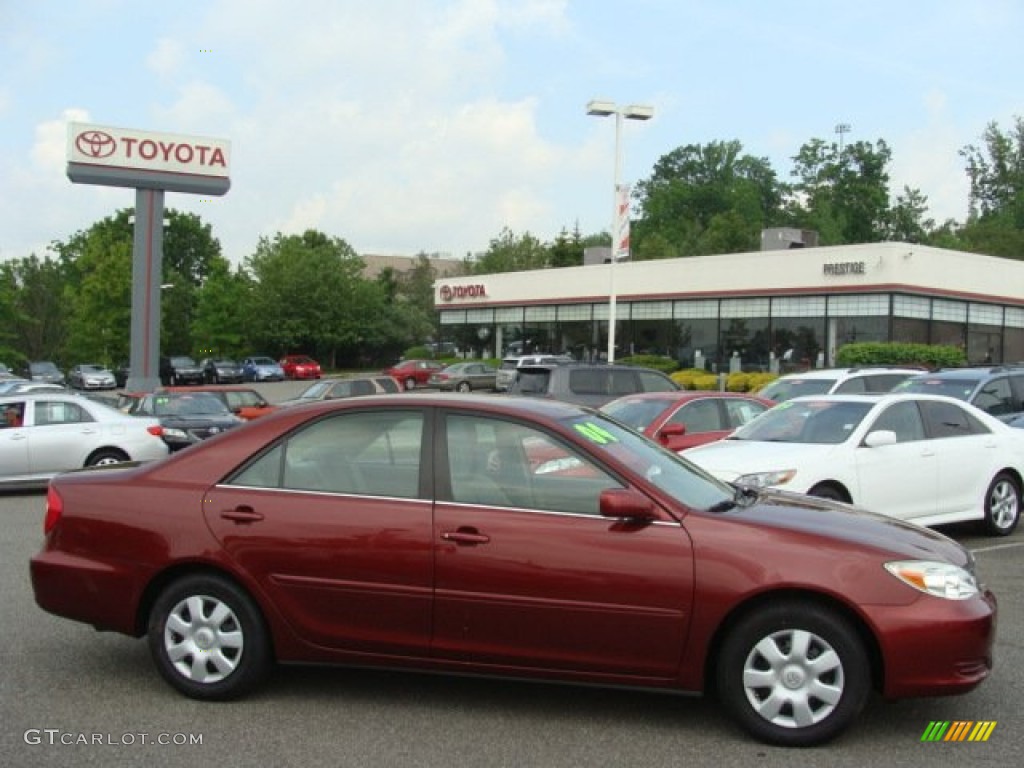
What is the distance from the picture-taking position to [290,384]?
186 feet

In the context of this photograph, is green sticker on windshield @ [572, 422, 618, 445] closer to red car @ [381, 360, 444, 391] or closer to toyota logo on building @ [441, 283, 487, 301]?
red car @ [381, 360, 444, 391]

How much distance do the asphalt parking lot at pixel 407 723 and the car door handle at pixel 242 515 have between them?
92cm

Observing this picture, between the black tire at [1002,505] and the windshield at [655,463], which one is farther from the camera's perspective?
the black tire at [1002,505]

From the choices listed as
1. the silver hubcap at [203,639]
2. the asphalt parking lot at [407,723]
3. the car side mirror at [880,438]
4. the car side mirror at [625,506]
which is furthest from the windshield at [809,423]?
the silver hubcap at [203,639]

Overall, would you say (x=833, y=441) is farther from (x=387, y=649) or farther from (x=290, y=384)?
(x=290, y=384)

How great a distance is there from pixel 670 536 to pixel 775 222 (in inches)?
4057

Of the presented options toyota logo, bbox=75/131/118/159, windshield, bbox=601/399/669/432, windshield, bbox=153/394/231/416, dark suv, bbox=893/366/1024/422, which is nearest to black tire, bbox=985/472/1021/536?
dark suv, bbox=893/366/1024/422

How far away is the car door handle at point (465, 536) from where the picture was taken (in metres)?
4.83

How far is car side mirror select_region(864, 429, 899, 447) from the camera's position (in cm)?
929

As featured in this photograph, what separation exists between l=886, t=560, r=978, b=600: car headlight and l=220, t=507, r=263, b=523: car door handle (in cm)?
298

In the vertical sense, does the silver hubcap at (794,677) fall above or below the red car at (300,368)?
below

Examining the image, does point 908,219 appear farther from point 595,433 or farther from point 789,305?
point 595,433

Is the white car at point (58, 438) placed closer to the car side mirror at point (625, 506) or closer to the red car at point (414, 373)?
the car side mirror at point (625, 506)

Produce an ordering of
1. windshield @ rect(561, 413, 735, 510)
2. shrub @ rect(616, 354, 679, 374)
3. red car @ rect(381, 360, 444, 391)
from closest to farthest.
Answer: windshield @ rect(561, 413, 735, 510) → shrub @ rect(616, 354, 679, 374) → red car @ rect(381, 360, 444, 391)
